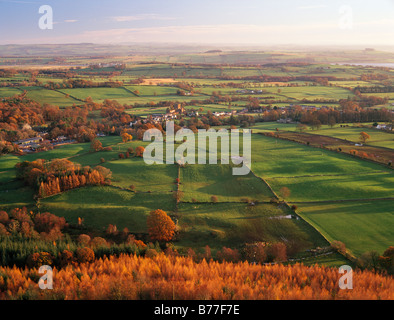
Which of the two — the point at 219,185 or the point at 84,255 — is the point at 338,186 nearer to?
the point at 219,185

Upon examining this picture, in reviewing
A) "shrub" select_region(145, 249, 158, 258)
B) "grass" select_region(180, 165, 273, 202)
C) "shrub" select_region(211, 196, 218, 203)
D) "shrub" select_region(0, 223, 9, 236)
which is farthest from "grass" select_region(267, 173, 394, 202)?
"shrub" select_region(0, 223, 9, 236)

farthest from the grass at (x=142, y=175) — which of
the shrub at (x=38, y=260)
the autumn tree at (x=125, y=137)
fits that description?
the shrub at (x=38, y=260)

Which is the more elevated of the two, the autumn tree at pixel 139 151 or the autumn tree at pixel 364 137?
the autumn tree at pixel 364 137

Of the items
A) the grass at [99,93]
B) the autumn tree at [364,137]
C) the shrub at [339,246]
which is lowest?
the shrub at [339,246]

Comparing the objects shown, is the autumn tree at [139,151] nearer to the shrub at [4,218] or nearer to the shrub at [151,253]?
the shrub at [4,218]

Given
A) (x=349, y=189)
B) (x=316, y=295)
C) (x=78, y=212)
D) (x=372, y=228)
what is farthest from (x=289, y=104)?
(x=316, y=295)

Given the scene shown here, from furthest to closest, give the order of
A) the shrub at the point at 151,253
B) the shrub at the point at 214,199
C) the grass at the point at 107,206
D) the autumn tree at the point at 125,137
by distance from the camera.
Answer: the autumn tree at the point at 125,137 → the shrub at the point at 214,199 → the grass at the point at 107,206 → the shrub at the point at 151,253

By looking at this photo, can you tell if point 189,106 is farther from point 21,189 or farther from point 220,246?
point 220,246

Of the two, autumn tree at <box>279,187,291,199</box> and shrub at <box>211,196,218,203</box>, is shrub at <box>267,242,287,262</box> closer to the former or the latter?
shrub at <box>211,196,218,203</box>

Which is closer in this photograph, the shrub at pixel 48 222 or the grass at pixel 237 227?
the grass at pixel 237 227
